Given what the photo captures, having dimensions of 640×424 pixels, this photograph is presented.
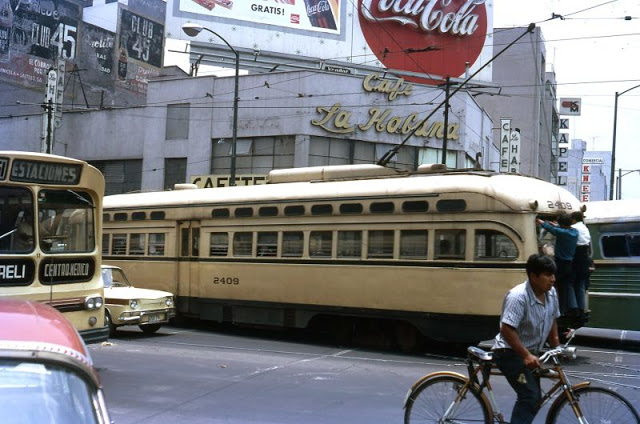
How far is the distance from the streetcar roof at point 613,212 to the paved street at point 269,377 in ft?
7.80

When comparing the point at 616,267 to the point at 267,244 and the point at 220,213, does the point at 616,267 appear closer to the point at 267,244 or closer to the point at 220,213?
the point at 267,244

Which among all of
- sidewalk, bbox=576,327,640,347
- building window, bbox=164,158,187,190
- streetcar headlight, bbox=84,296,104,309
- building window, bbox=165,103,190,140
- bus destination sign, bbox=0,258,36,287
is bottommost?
sidewalk, bbox=576,327,640,347

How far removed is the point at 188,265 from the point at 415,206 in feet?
18.6

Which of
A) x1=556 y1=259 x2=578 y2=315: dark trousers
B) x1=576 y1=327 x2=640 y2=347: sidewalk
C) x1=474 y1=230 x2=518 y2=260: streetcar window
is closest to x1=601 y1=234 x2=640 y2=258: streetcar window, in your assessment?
x1=576 y1=327 x2=640 y2=347: sidewalk

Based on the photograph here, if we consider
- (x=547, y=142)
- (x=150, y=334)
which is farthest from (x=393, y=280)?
(x=547, y=142)

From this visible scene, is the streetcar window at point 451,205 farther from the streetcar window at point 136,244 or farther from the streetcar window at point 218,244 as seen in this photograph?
the streetcar window at point 136,244

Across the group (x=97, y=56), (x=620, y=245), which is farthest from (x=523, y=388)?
(x=97, y=56)

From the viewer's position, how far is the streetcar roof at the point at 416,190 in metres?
11.2

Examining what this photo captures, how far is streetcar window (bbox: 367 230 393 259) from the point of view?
12.1 meters

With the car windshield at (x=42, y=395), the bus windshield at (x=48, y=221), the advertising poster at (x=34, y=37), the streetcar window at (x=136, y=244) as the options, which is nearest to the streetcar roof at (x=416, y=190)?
the streetcar window at (x=136, y=244)

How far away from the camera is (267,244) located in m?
13.9

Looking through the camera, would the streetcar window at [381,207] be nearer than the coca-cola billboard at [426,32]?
Yes

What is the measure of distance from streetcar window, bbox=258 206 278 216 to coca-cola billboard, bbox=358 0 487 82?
26319 millimetres

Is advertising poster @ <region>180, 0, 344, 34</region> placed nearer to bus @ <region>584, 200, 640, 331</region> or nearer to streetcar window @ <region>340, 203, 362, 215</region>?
streetcar window @ <region>340, 203, 362, 215</region>
